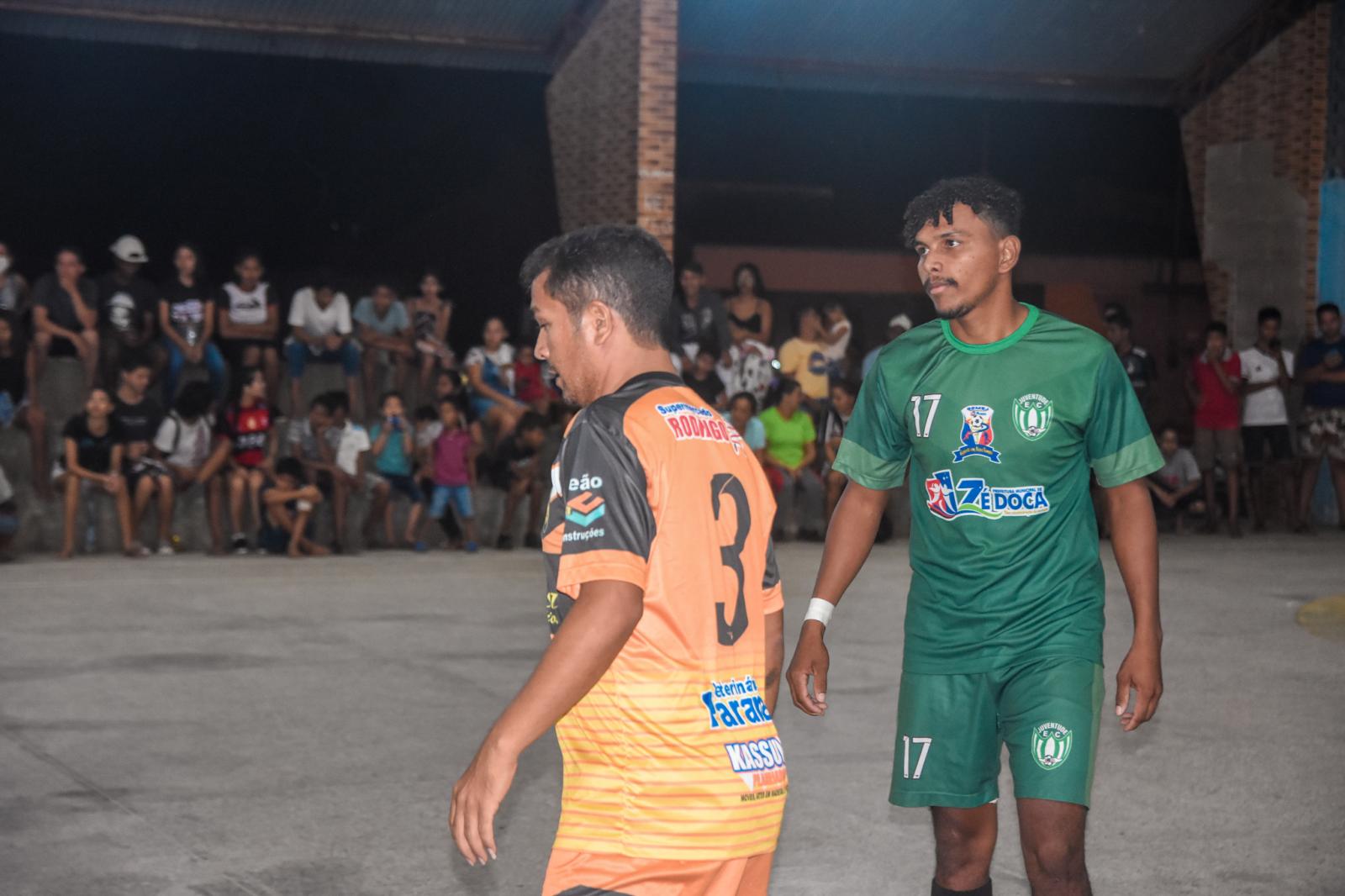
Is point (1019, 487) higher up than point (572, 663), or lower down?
higher up

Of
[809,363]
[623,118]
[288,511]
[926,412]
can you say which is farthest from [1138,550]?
[623,118]

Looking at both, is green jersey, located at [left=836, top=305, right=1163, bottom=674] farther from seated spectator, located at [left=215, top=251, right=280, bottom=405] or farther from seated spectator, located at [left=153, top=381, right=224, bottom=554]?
seated spectator, located at [left=215, top=251, right=280, bottom=405]

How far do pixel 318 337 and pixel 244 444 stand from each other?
155 centimetres

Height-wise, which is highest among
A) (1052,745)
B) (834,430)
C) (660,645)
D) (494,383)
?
(494,383)

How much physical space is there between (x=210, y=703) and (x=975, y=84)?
687 inches

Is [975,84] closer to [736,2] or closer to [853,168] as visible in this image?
[853,168]

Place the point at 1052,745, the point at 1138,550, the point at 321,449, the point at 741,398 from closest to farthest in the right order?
the point at 1052,745
the point at 1138,550
the point at 321,449
the point at 741,398

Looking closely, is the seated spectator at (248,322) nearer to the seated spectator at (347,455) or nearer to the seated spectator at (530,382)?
the seated spectator at (347,455)

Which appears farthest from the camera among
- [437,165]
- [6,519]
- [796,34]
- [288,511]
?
→ [796,34]

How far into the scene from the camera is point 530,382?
15.4 m

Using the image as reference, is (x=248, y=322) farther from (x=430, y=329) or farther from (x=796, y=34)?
(x=796, y=34)

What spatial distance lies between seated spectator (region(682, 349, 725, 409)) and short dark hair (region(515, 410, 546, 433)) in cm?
142

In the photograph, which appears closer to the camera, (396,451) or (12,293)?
(12,293)

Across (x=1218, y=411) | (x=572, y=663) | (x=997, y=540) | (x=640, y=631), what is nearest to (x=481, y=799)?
(x=572, y=663)
